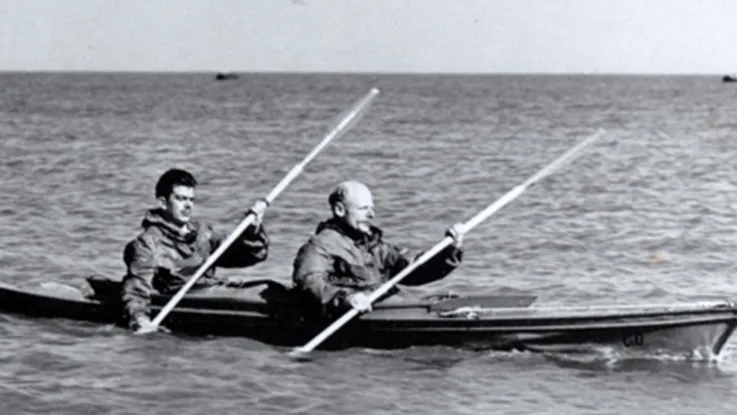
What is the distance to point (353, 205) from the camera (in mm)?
11469

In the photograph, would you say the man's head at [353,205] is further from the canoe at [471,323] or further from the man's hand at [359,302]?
the canoe at [471,323]

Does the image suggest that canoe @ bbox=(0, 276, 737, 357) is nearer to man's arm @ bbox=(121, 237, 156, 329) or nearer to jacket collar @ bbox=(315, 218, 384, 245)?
man's arm @ bbox=(121, 237, 156, 329)

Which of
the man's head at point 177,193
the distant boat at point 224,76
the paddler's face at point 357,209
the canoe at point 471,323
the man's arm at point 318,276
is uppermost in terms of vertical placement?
the distant boat at point 224,76

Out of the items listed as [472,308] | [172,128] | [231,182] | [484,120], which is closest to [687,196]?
[231,182]

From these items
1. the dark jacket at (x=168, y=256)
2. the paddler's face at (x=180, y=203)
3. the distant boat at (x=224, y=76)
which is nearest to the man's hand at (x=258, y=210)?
the dark jacket at (x=168, y=256)

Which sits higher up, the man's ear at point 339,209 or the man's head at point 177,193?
the man's head at point 177,193

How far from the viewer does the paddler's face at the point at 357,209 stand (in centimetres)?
1141

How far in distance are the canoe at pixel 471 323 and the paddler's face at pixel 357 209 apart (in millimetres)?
734

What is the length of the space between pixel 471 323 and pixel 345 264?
116 centimetres

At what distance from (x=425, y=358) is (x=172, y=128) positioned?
43.7 metres

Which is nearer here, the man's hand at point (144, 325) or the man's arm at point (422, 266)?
the man's arm at point (422, 266)

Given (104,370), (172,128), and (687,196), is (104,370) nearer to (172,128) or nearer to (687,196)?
(687,196)

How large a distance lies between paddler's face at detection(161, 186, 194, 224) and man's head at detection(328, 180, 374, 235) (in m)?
1.31

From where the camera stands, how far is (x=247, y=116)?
2749 inches
